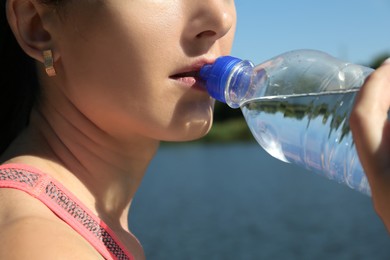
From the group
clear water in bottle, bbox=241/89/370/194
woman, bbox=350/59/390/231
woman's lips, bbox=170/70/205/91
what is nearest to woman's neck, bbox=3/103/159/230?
woman's lips, bbox=170/70/205/91

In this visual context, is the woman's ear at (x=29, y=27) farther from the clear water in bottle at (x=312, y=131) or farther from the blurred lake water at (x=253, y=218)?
the blurred lake water at (x=253, y=218)

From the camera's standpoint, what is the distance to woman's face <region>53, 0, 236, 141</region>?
1278 mm

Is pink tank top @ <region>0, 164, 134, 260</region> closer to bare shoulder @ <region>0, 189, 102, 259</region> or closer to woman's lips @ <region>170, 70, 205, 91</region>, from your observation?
bare shoulder @ <region>0, 189, 102, 259</region>

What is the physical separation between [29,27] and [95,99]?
Answer: 0.22 meters

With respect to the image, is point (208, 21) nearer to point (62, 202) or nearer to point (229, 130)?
point (62, 202)

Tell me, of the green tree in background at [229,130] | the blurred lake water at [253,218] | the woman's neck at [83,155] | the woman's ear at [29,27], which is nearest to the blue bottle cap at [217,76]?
the woman's neck at [83,155]

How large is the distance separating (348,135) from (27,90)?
809 mm

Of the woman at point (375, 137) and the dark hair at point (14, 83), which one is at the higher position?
the woman at point (375, 137)

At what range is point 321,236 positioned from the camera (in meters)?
12.5

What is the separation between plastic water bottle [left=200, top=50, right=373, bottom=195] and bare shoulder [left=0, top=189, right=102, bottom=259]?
0.46 metres

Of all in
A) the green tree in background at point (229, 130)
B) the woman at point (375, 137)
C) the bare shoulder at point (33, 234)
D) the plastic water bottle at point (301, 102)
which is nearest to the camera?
the woman at point (375, 137)

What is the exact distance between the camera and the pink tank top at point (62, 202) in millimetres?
1248

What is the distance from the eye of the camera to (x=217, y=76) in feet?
4.53

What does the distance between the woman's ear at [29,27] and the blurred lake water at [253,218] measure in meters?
9.19
